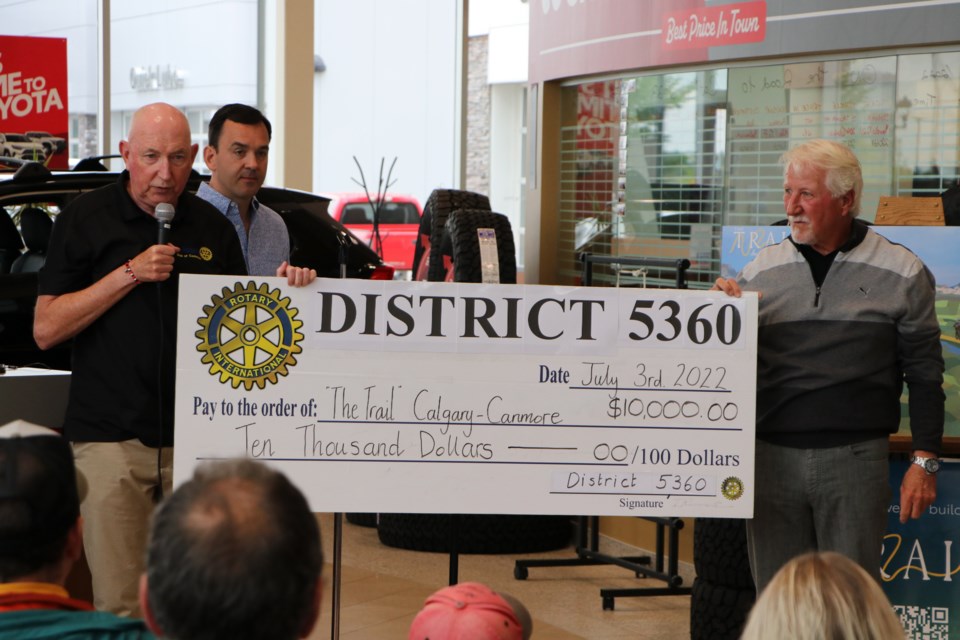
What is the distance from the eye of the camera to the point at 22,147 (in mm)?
7301

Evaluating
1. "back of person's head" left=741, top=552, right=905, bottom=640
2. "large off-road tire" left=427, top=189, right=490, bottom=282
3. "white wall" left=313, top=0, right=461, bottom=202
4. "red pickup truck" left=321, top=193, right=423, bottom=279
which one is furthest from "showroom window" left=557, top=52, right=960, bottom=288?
"red pickup truck" left=321, top=193, right=423, bottom=279

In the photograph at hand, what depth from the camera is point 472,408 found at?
11.7 ft

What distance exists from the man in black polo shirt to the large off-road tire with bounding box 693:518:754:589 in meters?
2.08

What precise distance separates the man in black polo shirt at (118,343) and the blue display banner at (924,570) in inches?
89.6

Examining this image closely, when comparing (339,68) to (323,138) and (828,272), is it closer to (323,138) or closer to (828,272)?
(323,138)

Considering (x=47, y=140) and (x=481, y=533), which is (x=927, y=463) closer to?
(x=481, y=533)

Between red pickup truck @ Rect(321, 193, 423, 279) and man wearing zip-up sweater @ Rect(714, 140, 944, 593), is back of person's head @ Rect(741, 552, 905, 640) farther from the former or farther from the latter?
red pickup truck @ Rect(321, 193, 423, 279)

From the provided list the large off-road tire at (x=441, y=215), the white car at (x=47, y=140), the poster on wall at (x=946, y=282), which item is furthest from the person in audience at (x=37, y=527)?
the white car at (x=47, y=140)

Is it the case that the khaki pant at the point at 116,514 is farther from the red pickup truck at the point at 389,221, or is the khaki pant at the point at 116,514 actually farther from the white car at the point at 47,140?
the red pickup truck at the point at 389,221

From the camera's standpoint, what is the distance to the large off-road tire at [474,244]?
21.7ft

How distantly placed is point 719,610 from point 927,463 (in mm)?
1224

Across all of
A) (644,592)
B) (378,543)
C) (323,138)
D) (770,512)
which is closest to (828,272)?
(770,512)

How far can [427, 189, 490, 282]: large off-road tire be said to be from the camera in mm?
7121

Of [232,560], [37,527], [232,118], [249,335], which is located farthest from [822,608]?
[232,118]
